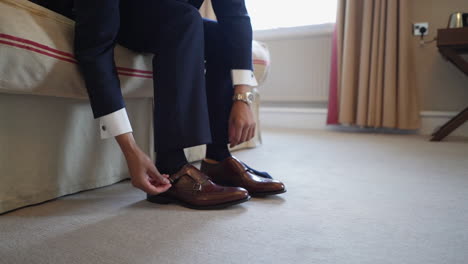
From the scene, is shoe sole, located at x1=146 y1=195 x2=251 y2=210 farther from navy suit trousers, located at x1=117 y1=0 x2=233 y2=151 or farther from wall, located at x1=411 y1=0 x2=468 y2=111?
wall, located at x1=411 y1=0 x2=468 y2=111

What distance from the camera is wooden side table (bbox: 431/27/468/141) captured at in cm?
183

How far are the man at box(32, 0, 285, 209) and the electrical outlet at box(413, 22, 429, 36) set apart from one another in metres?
1.79

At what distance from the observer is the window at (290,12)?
2635 mm

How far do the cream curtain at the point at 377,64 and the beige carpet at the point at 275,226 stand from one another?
3.97ft

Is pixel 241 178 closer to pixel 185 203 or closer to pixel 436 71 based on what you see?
pixel 185 203

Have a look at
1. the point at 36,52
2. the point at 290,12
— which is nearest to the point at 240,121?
the point at 36,52

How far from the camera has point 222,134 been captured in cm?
95

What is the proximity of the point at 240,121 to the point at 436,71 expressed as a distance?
1908mm

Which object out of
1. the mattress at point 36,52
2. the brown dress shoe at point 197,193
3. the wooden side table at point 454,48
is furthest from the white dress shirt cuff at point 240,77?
the wooden side table at point 454,48

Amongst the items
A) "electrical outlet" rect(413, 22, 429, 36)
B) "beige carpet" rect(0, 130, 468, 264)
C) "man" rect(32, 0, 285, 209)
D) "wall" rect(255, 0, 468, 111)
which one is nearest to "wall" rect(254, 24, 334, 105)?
"wall" rect(255, 0, 468, 111)

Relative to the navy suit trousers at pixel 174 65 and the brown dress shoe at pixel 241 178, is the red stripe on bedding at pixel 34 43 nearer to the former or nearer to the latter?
the navy suit trousers at pixel 174 65

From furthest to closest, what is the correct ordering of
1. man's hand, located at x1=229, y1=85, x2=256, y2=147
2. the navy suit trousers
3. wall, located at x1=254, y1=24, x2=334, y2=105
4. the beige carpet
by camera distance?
wall, located at x1=254, y1=24, x2=334, y2=105, man's hand, located at x1=229, y1=85, x2=256, y2=147, the navy suit trousers, the beige carpet

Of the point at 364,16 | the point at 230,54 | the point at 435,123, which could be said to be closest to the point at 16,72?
the point at 230,54

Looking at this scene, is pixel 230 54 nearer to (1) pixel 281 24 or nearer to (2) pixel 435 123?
(2) pixel 435 123
